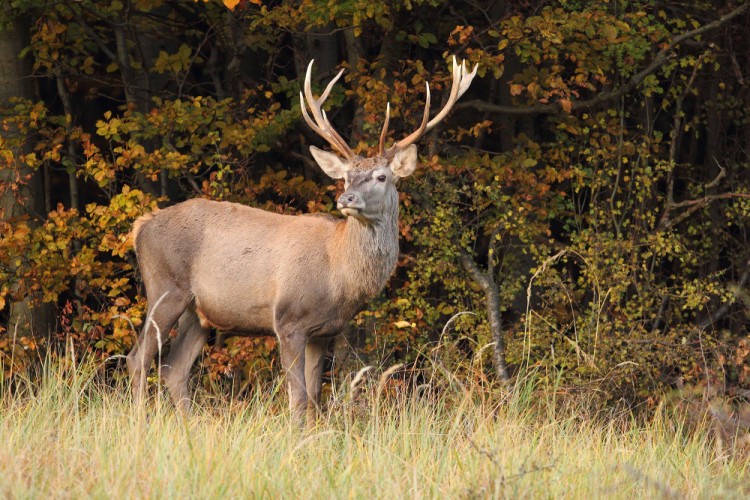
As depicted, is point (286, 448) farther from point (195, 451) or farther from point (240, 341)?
point (240, 341)

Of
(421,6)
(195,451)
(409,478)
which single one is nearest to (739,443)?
(409,478)

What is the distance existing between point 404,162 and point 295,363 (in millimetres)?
1319

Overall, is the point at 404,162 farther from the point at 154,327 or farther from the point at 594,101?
the point at 594,101

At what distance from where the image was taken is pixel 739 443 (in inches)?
243

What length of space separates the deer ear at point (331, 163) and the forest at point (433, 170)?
4.12 ft

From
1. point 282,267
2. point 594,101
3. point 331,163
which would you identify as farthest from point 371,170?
point 594,101

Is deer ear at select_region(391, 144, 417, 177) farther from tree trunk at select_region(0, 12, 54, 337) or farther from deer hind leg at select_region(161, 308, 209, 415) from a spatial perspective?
tree trunk at select_region(0, 12, 54, 337)

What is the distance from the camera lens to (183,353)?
7535 mm

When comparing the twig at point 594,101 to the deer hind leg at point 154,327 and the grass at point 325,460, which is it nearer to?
the deer hind leg at point 154,327

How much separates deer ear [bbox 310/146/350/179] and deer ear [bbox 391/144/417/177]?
0.32 m

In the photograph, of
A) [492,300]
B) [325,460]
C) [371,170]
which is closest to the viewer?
[325,460]

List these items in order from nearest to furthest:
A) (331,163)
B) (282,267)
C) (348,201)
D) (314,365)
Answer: (348,201) → (282,267) → (314,365) → (331,163)

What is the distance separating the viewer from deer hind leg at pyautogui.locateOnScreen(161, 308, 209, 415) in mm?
7492

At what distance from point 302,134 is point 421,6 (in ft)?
4.77
